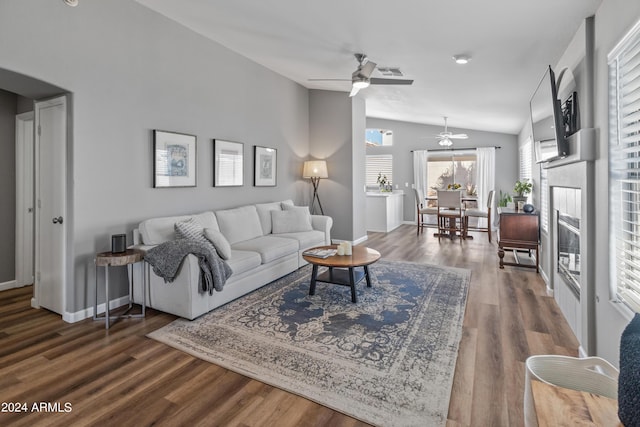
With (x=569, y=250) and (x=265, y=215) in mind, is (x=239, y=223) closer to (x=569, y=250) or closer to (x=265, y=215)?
(x=265, y=215)

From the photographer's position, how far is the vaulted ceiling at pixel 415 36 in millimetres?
2611

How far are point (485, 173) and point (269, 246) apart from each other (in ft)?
22.0

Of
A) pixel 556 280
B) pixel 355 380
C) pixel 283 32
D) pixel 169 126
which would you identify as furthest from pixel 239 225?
pixel 556 280

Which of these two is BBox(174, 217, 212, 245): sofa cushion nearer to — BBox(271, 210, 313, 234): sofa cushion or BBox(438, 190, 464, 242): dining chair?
BBox(271, 210, 313, 234): sofa cushion

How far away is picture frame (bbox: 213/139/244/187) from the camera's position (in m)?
4.51

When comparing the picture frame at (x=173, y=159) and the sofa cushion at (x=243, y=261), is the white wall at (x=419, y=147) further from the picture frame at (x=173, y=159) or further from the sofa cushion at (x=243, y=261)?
the sofa cushion at (x=243, y=261)

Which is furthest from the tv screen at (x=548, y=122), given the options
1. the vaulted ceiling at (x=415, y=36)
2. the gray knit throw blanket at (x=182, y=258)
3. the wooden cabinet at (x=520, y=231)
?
the gray knit throw blanket at (x=182, y=258)

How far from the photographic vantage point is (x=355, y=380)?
6.91 feet

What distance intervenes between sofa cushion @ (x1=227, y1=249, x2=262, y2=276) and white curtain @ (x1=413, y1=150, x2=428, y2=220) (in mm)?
6462

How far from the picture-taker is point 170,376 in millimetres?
2168

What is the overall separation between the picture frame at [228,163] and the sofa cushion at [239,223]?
44cm

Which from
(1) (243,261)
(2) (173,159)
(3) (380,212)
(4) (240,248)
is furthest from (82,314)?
(3) (380,212)

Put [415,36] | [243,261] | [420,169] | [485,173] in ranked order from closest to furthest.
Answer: [415,36] < [243,261] < [485,173] < [420,169]

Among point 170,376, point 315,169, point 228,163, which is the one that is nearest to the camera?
point 170,376
